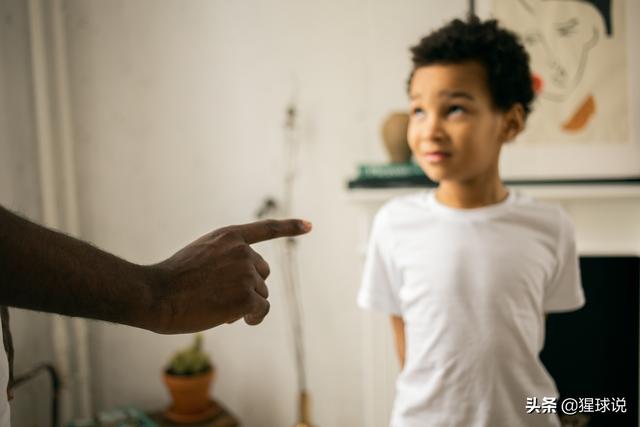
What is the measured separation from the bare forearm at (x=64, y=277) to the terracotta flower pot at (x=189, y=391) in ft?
3.87

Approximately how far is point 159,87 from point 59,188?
0.54 m

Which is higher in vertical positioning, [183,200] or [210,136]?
[210,136]

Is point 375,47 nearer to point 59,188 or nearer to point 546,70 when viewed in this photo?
point 546,70

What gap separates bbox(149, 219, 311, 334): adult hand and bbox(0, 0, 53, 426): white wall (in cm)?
126

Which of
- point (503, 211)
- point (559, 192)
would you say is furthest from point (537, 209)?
point (559, 192)

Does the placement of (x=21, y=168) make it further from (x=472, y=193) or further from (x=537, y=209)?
(x=537, y=209)

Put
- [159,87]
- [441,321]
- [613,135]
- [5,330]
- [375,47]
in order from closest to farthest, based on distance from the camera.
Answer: [5,330], [441,321], [613,135], [375,47], [159,87]

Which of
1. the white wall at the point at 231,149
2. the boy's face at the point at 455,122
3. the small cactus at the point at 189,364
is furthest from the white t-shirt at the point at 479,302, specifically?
the small cactus at the point at 189,364

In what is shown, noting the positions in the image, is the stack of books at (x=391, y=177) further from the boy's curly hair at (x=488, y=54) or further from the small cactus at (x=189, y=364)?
the small cactus at (x=189, y=364)

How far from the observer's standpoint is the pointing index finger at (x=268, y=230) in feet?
1.97

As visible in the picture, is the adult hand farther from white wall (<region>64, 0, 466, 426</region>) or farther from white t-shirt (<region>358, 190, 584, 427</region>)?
white wall (<region>64, 0, 466, 426</region>)

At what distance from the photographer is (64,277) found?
44 cm

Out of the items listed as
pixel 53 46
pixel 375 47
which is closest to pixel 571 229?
pixel 375 47

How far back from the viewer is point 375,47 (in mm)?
1667
